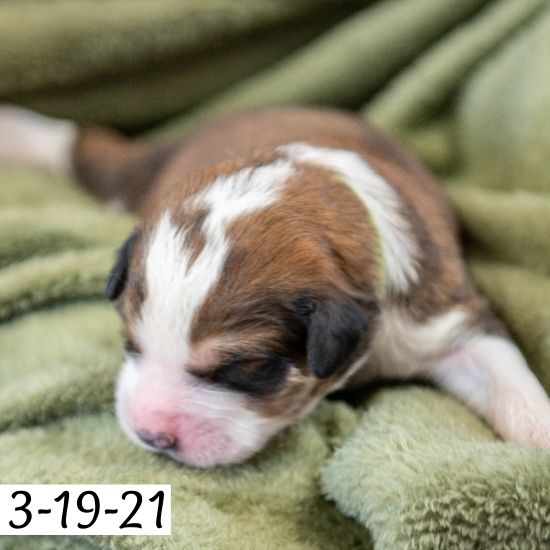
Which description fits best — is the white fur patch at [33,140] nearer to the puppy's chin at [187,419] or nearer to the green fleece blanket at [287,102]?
the green fleece blanket at [287,102]

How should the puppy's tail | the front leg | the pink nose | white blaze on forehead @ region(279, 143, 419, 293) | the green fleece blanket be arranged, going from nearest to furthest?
the green fleece blanket → the pink nose → the front leg → white blaze on forehead @ region(279, 143, 419, 293) → the puppy's tail

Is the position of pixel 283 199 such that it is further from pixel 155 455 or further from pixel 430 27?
pixel 430 27

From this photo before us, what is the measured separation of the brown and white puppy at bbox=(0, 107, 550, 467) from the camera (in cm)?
138

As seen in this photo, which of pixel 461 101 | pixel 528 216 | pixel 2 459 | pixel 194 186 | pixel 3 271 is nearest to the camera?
pixel 2 459

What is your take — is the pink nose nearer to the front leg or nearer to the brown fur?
the brown fur

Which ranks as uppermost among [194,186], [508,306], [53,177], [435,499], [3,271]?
[194,186]

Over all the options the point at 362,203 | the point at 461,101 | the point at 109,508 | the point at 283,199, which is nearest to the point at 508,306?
the point at 362,203

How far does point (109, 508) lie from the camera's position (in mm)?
1307

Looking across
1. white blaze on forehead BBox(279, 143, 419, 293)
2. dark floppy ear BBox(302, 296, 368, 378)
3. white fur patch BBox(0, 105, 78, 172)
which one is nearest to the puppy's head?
dark floppy ear BBox(302, 296, 368, 378)

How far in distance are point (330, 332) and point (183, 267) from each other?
0.89 ft

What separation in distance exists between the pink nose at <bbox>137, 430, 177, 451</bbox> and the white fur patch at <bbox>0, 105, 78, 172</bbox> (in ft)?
4.82

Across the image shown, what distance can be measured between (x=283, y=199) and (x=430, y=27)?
1.42 metres

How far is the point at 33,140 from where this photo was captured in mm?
2646

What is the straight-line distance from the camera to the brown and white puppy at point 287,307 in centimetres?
138
